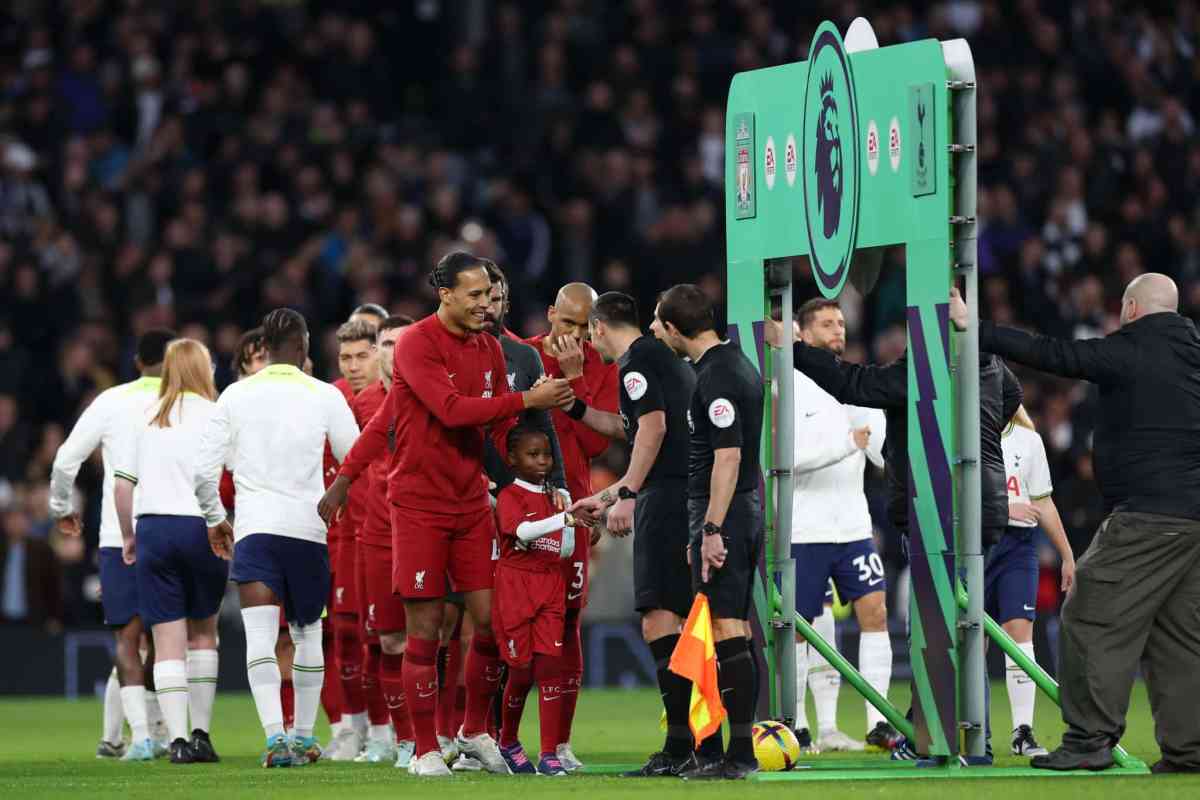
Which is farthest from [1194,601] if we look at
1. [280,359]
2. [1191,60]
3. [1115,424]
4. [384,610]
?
[1191,60]

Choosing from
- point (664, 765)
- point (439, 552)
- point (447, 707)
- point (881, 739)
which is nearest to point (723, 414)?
point (439, 552)

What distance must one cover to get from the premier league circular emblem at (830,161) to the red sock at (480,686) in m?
2.62

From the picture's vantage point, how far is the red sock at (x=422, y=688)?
35.3 feet

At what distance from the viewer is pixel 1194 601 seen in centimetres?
1057

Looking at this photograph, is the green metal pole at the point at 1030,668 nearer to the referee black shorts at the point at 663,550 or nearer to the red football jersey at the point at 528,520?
the referee black shorts at the point at 663,550

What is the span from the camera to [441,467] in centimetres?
1081

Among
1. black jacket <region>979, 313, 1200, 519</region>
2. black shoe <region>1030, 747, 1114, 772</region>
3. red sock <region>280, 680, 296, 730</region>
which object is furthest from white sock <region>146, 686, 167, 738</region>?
black jacket <region>979, 313, 1200, 519</region>

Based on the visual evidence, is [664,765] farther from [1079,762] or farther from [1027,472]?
[1027,472]

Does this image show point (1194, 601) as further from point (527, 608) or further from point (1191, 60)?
point (1191, 60)

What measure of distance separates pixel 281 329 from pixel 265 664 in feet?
6.28

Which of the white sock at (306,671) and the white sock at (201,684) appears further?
the white sock at (201,684)

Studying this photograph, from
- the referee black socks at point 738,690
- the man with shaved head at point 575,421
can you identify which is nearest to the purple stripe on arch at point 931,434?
the referee black socks at point 738,690

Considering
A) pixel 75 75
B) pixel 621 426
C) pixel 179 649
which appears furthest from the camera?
pixel 75 75

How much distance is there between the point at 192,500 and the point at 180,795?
3241 mm
